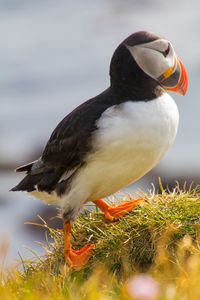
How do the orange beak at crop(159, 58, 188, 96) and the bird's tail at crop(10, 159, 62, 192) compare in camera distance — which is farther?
the bird's tail at crop(10, 159, 62, 192)

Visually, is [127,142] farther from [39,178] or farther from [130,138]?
[39,178]

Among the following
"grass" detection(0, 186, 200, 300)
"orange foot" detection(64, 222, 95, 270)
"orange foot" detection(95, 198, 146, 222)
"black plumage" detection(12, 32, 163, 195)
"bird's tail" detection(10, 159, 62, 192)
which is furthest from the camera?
"bird's tail" detection(10, 159, 62, 192)

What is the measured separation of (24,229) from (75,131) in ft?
25.3

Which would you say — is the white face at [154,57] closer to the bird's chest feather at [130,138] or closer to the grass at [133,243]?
the bird's chest feather at [130,138]

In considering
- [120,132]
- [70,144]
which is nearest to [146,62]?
[120,132]

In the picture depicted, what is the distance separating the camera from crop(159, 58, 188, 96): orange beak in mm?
6180

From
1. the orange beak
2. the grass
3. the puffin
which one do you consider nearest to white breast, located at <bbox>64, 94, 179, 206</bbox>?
the puffin

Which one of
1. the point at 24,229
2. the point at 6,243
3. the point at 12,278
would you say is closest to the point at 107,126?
the point at 12,278

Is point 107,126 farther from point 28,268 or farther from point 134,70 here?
point 28,268

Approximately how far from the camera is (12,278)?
519cm

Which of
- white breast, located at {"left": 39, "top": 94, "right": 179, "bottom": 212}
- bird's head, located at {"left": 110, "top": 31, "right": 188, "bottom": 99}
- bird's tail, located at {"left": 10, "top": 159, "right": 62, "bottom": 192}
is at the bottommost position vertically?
bird's tail, located at {"left": 10, "top": 159, "right": 62, "bottom": 192}

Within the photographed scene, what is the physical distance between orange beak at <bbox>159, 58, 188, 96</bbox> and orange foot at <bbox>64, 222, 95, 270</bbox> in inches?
45.4

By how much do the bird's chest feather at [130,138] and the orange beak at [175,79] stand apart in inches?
6.6

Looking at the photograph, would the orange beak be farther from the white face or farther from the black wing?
the black wing
